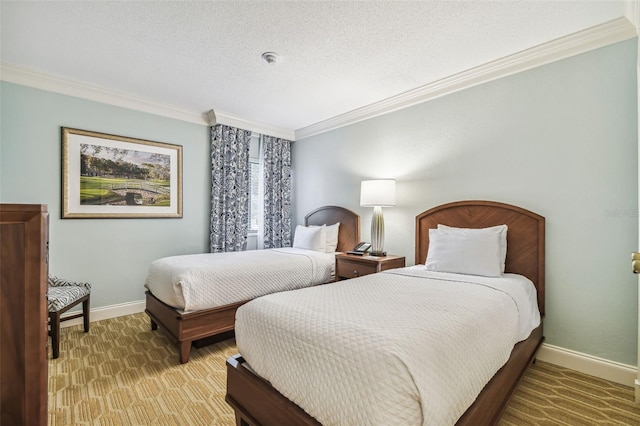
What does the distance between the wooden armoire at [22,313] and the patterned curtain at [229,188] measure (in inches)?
A: 126

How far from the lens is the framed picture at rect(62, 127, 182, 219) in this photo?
324cm

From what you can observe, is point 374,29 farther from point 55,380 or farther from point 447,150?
point 55,380

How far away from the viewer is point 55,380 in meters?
2.17

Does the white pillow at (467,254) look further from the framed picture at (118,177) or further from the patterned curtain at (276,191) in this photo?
the framed picture at (118,177)

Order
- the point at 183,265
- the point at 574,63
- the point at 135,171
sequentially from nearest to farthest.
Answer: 1. the point at 574,63
2. the point at 183,265
3. the point at 135,171

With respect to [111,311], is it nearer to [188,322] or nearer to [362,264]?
[188,322]

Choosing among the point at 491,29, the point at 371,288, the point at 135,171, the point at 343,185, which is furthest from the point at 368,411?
the point at 135,171

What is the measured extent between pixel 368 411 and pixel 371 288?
102cm

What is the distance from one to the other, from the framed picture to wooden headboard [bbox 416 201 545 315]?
10.9 feet

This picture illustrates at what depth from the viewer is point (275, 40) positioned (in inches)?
94.0

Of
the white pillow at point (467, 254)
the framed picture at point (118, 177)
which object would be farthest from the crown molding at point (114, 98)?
the white pillow at point (467, 254)

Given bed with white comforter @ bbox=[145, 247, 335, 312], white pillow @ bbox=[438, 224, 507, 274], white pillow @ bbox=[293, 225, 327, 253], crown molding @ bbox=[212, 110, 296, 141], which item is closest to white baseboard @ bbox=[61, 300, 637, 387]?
white pillow @ bbox=[438, 224, 507, 274]

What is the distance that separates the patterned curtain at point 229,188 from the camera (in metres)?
4.17

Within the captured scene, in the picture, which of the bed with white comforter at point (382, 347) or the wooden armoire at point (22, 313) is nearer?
the wooden armoire at point (22, 313)
